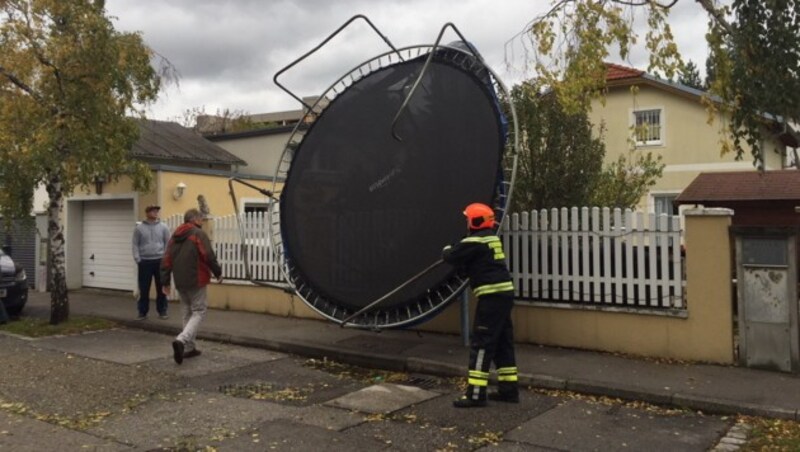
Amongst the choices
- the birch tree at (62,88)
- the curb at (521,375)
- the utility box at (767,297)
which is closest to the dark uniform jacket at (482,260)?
the curb at (521,375)

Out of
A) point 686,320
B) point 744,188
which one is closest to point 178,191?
point 686,320

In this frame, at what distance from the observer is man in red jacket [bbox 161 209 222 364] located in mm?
7965

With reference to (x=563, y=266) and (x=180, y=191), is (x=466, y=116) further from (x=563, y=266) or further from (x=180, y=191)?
(x=180, y=191)

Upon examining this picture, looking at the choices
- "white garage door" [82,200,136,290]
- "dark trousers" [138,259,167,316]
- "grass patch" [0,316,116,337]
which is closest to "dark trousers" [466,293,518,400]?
"dark trousers" [138,259,167,316]

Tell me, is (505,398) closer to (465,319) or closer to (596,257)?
(465,319)

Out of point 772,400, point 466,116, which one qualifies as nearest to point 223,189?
point 466,116

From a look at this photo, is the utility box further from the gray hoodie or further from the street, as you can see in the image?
the gray hoodie

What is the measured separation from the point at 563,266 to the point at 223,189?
29.9ft

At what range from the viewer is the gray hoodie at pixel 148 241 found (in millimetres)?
11234

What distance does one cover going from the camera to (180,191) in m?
13.6

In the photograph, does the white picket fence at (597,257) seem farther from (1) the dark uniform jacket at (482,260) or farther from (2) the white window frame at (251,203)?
(2) the white window frame at (251,203)

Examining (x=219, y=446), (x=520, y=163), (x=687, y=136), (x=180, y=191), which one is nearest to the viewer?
(x=219, y=446)

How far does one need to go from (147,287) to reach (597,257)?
7.31 meters

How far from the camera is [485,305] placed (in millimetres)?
5855
